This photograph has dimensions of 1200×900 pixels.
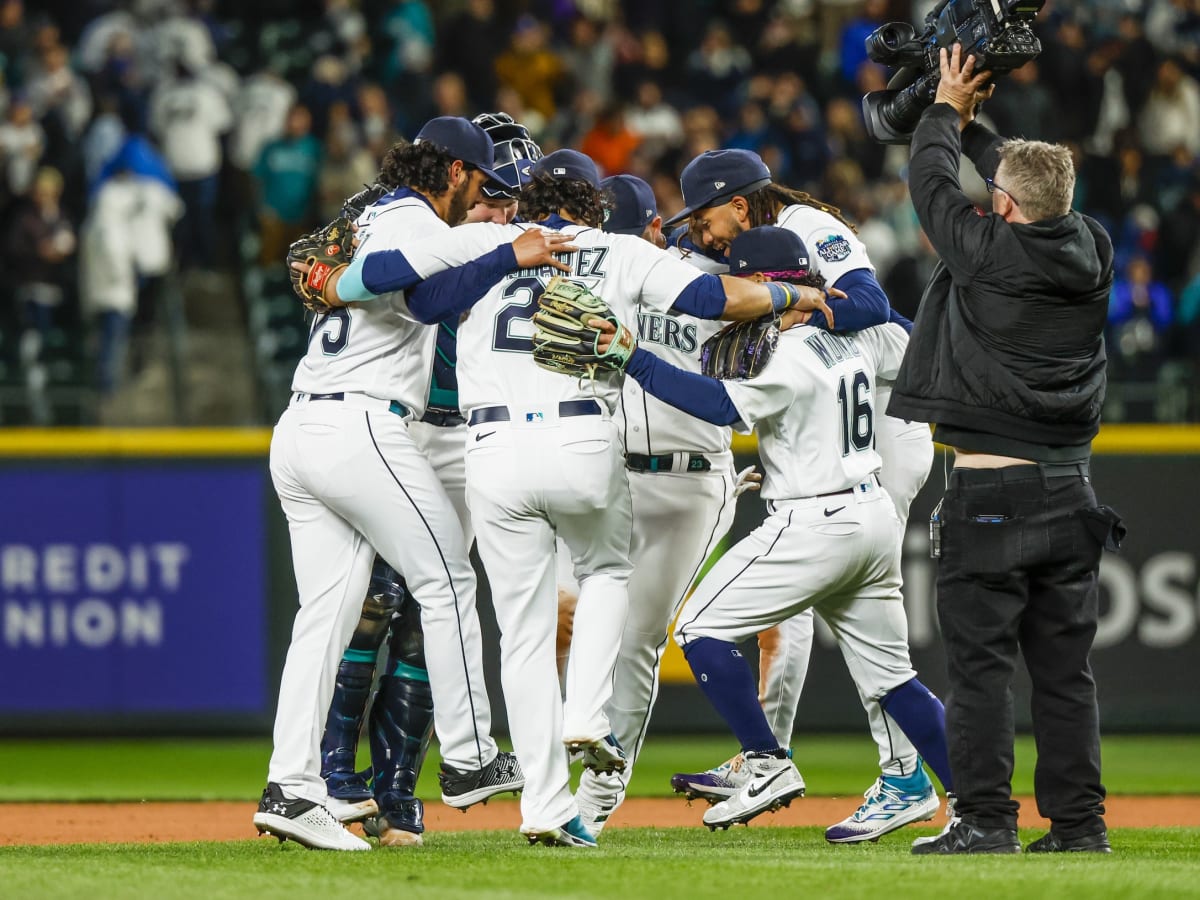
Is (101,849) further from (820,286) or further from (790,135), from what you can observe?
(790,135)

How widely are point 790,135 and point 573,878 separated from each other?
10.1 metres

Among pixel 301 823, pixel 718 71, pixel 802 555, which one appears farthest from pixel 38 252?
pixel 802 555

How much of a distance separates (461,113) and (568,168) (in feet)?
27.4

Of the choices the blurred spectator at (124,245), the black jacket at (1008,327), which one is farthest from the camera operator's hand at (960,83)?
the blurred spectator at (124,245)

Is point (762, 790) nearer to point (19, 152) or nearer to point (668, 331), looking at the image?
point (668, 331)

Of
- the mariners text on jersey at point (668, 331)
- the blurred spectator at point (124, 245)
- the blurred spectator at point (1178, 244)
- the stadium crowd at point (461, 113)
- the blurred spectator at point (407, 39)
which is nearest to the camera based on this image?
the mariners text on jersey at point (668, 331)

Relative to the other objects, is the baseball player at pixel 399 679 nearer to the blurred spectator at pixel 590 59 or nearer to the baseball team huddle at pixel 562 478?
the baseball team huddle at pixel 562 478

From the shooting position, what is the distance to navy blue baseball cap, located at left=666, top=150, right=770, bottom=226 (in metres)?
6.43

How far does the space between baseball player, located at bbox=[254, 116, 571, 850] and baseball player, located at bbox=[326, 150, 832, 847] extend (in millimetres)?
186

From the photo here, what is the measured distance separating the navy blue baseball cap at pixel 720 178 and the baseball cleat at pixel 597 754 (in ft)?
6.49

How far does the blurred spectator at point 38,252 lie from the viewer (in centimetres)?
1255

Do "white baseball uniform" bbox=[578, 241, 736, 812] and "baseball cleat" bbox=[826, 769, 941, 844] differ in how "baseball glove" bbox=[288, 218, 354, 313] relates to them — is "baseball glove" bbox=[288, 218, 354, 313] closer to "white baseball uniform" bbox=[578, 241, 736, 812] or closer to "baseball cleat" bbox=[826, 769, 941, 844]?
"white baseball uniform" bbox=[578, 241, 736, 812]

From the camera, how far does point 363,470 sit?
5715 millimetres

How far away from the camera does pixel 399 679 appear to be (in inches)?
245
